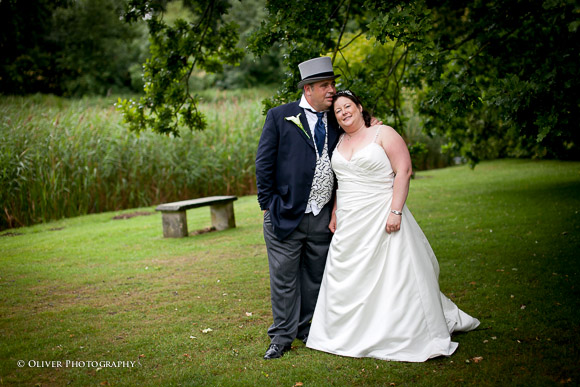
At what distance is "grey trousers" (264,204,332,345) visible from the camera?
4234 mm

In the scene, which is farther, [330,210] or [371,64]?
[371,64]

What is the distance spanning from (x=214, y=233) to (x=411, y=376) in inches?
263

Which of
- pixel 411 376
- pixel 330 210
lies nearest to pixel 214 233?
pixel 330 210

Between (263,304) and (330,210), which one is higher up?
(330,210)

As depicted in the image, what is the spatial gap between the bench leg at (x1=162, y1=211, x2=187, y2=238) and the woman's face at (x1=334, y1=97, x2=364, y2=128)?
227 inches

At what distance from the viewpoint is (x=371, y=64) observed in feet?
23.6

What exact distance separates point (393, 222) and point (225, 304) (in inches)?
94.6

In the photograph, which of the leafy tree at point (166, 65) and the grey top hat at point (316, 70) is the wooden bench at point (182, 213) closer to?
the leafy tree at point (166, 65)

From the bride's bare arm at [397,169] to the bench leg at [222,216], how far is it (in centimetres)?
629

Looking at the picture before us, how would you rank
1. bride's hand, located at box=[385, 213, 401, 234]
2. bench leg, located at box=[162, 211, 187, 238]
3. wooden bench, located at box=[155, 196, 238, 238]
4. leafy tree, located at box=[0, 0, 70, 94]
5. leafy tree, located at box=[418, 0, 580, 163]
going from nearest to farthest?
bride's hand, located at box=[385, 213, 401, 234] → leafy tree, located at box=[418, 0, 580, 163] → wooden bench, located at box=[155, 196, 238, 238] → bench leg, located at box=[162, 211, 187, 238] → leafy tree, located at box=[0, 0, 70, 94]

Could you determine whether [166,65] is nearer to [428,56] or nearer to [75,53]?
[428,56]

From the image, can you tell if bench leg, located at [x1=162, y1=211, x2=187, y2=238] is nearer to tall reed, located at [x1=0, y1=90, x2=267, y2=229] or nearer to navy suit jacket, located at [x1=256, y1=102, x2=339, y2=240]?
tall reed, located at [x1=0, y1=90, x2=267, y2=229]

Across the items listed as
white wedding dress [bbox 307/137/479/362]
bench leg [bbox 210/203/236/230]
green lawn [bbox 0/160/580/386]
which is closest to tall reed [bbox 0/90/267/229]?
green lawn [bbox 0/160/580/386]

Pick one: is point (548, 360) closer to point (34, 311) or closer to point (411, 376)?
point (411, 376)
